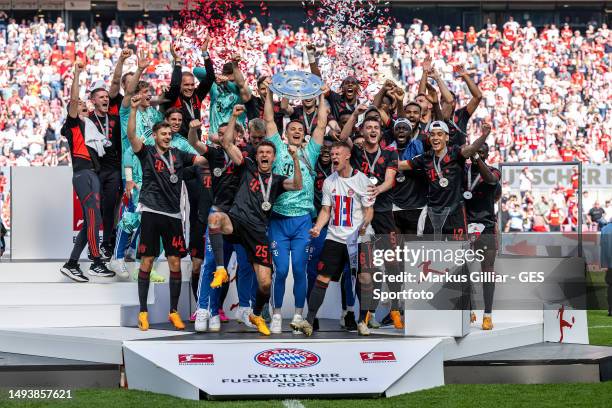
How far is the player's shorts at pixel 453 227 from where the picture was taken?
32.0 feet

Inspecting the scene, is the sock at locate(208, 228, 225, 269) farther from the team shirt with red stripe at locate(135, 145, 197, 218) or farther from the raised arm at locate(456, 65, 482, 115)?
the raised arm at locate(456, 65, 482, 115)

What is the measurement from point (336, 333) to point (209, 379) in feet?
5.73

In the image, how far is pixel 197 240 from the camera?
412 inches

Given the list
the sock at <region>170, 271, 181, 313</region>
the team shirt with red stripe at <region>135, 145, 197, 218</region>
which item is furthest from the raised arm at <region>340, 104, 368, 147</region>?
the sock at <region>170, 271, 181, 313</region>

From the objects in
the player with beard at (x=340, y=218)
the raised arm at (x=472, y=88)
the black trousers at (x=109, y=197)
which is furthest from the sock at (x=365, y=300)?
the black trousers at (x=109, y=197)

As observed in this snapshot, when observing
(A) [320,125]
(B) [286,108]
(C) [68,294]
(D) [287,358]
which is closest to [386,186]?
(A) [320,125]

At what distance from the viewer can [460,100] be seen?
2945cm

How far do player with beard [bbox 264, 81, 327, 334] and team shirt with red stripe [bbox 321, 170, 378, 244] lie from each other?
0.25m

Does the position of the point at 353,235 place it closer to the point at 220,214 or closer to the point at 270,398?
the point at 220,214

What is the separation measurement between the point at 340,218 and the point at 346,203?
0.14 meters

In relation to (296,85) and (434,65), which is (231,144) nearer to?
(296,85)

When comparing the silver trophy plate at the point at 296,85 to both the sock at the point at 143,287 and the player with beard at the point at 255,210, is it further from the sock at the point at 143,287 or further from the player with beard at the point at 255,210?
the sock at the point at 143,287

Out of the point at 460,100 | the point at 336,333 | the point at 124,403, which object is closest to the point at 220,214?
the point at 336,333

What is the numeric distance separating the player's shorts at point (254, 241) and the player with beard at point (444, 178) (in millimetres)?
1475
